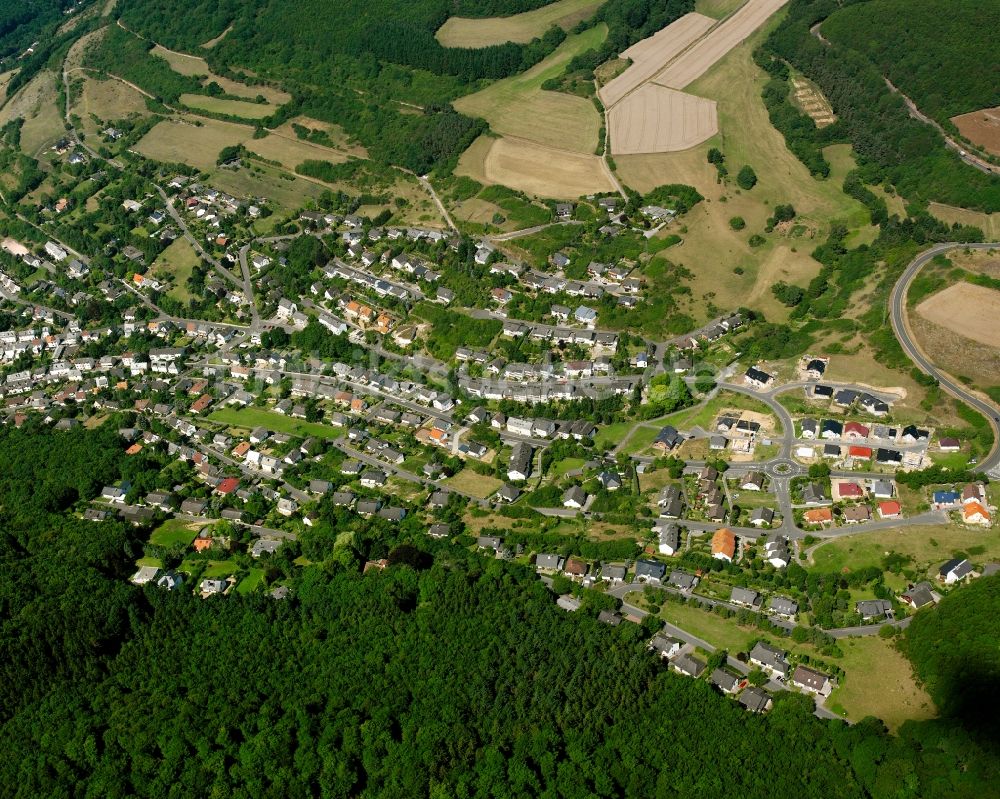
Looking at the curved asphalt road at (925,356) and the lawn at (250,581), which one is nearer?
the lawn at (250,581)

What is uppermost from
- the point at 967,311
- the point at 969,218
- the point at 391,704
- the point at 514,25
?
the point at 514,25

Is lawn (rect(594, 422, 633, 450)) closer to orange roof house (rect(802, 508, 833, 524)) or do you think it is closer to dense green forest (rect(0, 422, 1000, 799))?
dense green forest (rect(0, 422, 1000, 799))

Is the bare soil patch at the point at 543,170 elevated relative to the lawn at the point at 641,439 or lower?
elevated

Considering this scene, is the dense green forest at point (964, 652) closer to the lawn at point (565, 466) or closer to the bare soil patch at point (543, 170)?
the lawn at point (565, 466)

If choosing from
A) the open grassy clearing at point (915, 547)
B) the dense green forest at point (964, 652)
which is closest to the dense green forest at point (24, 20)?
the open grassy clearing at point (915, 547)

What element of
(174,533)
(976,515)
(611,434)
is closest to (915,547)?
(976,515)

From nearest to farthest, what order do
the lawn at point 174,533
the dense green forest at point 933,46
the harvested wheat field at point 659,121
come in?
the lawn at point 174,533 → the dense green forest at point 933,46 → the harvested wheat field at point 659,121

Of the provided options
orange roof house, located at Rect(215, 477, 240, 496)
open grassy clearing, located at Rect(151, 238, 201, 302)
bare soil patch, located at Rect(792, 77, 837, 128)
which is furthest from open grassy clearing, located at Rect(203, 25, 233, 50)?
Answer: orange roof house, located at Rect(215, 477, 240, 496)

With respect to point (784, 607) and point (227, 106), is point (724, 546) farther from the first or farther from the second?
point (227, 106)

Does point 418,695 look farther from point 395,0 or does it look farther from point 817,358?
point 395,0
